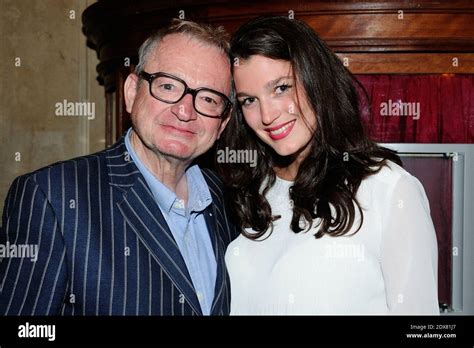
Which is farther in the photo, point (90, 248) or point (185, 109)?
point (185, 109)

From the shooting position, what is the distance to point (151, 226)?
128 centimetres

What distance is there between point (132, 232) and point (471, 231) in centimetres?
136

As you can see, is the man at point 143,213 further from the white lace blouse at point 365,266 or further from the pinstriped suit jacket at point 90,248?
the white lace blouse at point 365,266

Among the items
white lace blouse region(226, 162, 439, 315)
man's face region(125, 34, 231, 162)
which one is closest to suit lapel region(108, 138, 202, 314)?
man's face region(125, 34, 231, 162)

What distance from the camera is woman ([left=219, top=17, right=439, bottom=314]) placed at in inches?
53.2

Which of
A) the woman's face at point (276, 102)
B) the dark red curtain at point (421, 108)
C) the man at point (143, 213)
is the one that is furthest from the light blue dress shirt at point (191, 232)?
the dark red curtain at point (421, 108)

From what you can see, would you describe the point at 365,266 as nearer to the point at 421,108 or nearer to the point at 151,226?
the point at 151,226

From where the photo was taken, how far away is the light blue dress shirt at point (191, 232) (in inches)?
53.6

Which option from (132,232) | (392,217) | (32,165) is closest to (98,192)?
(132,232)

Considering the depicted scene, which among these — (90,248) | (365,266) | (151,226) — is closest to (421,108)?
(365,266)

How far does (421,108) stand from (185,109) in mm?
1050

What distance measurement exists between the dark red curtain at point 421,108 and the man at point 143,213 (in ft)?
2.65

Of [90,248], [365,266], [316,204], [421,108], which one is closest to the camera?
[90,248]
